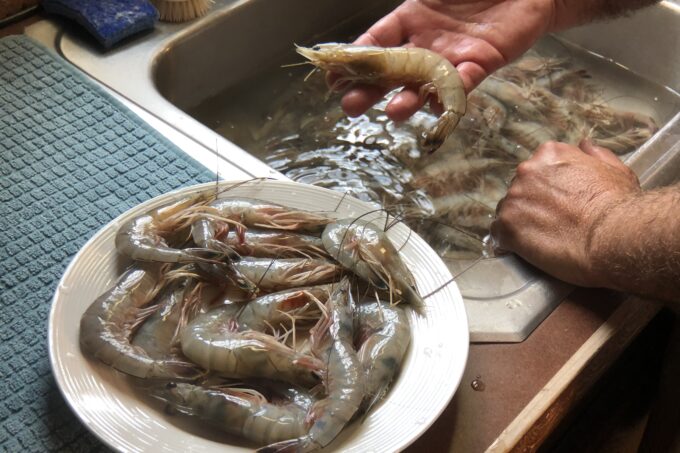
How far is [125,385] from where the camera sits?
91 cm

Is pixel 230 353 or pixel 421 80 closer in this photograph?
pixel 230 353

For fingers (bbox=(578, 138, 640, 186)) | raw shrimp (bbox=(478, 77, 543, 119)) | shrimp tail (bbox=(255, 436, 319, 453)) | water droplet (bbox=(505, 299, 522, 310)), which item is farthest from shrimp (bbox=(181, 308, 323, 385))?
raw shrimp (bbox=(478, 77, 543, 119))

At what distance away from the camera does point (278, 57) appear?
1.84 meters

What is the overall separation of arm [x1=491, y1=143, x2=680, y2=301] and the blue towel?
0.87 metres

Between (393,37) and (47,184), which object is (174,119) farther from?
(393,37)

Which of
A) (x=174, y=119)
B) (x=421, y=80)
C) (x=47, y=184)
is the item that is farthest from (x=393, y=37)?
(x=47, y=184)

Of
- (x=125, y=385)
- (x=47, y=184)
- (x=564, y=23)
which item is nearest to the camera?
(x=125, y=385)

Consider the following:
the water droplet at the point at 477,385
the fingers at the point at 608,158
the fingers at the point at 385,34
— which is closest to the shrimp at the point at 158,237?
the water droplet at the point at 477,385

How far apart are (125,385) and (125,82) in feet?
2.51

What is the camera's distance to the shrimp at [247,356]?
0.93m

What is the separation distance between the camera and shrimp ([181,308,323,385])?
928 millimetres

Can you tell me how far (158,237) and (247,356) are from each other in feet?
0.80

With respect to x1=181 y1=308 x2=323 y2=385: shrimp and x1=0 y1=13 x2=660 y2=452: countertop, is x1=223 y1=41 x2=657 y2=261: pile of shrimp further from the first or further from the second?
x1=181 y1=308 x2=323 y2=385: shrimp

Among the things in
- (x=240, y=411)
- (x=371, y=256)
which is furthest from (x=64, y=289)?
(x=371, y=256)
